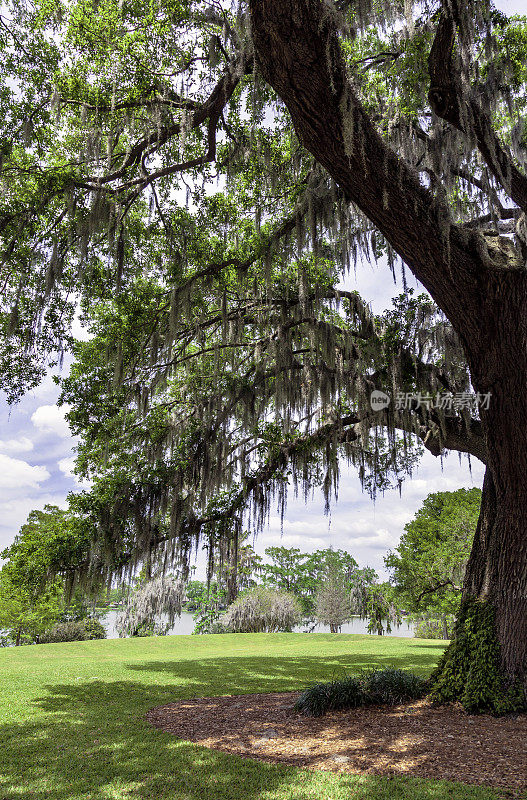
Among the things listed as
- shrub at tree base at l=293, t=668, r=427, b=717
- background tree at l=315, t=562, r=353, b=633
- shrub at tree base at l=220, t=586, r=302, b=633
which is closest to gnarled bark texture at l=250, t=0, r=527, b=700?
shrub at tree base at l=293, t=668, r=427, b=717

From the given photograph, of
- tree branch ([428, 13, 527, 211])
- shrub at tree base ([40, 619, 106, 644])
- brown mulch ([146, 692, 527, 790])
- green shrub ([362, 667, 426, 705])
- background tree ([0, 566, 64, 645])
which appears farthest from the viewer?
shrub at tree base ([40, 619, 106, 644])

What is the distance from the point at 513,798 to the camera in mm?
3119

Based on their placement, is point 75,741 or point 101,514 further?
point 101,514

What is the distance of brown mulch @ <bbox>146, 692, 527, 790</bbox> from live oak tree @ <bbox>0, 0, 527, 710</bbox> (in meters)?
0.72

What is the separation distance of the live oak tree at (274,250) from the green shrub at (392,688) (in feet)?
1.59

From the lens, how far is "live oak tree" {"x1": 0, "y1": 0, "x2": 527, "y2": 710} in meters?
5.13

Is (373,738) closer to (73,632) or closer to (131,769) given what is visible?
(131,769)

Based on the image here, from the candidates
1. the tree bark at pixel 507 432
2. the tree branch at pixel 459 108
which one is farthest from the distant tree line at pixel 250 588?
the tree branch at pixel 459 108

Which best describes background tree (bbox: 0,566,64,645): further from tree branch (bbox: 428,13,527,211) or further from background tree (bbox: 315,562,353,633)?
tree branch (bbox: 428,13,527,211)

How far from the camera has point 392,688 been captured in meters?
5.92

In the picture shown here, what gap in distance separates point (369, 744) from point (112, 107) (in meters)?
7.46

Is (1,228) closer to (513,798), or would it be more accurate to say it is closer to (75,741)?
(75,741)

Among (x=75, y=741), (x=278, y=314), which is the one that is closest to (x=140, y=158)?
(x=278, y=314)

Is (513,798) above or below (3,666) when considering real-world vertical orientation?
above
